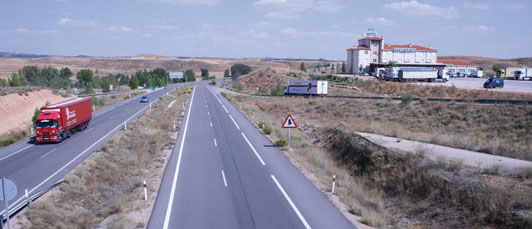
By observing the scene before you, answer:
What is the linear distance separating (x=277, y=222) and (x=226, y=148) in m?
12.4

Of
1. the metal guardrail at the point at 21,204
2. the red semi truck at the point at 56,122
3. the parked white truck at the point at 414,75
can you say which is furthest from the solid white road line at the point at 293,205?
the parked white truck at the point at 414,75

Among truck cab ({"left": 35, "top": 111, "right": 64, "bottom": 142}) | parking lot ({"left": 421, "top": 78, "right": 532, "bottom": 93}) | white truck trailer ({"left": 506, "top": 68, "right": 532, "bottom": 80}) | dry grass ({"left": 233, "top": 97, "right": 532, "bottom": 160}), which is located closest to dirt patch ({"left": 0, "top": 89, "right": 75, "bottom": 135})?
truck cab ({"left": 35, "top": 111, "right": 64, "bottom": 142})

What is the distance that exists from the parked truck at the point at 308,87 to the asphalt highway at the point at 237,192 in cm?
3419

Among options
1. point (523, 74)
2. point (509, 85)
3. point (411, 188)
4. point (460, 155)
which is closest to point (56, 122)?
point (411, 188)

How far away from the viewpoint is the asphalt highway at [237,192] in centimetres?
1141

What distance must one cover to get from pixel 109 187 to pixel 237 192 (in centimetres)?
658

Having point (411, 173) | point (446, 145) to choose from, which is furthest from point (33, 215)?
point (446, 145)

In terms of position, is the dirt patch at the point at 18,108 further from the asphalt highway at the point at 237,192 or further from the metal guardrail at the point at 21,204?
the metal guardrail at the point at 21,204

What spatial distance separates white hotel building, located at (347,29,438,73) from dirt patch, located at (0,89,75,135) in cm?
7409

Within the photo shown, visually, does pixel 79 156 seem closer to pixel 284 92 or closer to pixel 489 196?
pixel 489 196

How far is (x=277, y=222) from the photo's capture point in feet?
36.9

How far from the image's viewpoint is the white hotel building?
96.9 m

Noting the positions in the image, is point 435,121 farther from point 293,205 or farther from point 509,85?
point 509,85

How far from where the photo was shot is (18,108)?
139ft
